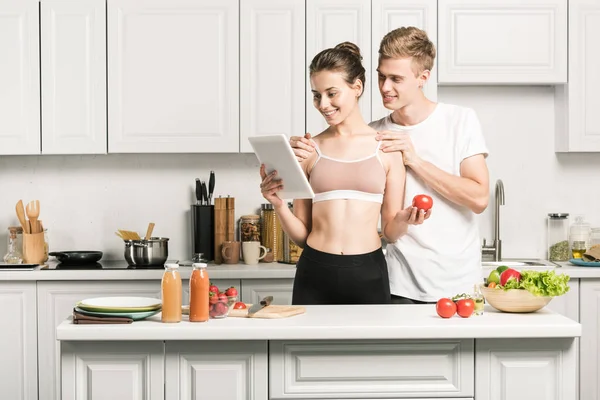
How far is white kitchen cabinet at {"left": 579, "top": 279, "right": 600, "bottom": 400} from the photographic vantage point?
424 cm

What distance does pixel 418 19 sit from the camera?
4.40 m

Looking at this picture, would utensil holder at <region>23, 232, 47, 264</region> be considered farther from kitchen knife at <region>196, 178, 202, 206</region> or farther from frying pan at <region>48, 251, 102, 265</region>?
kitchen knife at <region>196, 178, 202, 206</region>

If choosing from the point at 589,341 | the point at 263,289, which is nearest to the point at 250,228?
the point at 263,289

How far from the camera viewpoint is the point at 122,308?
248cm

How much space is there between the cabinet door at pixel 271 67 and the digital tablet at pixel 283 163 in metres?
1.62

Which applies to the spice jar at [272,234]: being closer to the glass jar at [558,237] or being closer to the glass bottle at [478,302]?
the glass jar at [558,237]

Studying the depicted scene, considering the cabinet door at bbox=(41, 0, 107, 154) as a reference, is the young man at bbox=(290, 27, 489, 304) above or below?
below

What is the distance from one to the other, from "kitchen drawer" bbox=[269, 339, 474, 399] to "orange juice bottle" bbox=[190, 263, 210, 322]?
0.77 ft

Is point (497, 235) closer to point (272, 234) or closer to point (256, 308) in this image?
point (272, 234)

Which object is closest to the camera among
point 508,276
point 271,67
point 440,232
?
point 508,276

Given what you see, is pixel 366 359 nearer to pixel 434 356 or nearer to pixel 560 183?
pixel 434 356

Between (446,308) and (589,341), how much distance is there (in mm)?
2049

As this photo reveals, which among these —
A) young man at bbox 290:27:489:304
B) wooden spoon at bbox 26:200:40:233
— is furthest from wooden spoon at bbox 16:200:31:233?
young man at bbox 290:27:489:304

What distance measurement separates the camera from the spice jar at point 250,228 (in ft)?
14.9
